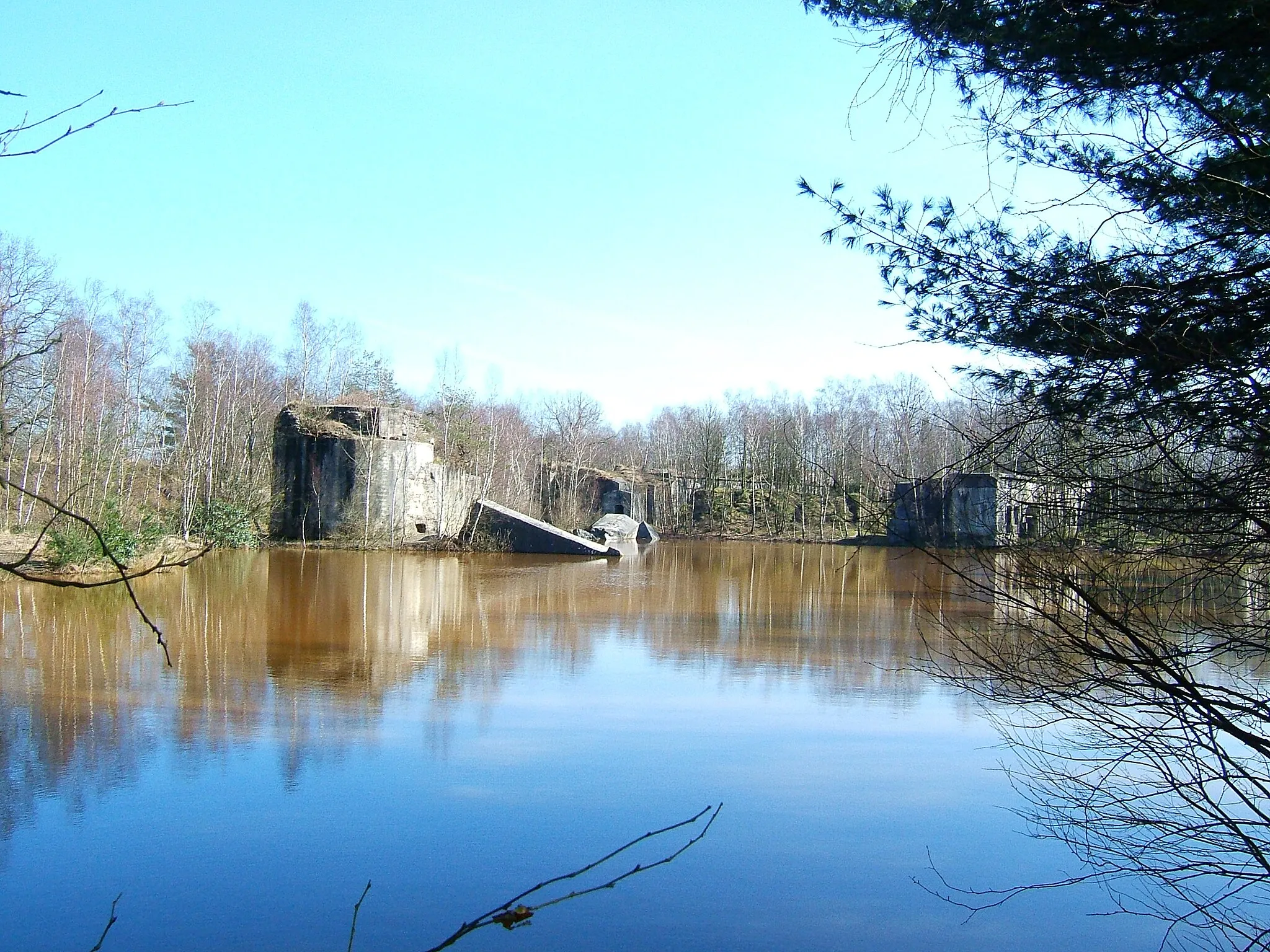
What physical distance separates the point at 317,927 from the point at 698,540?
34.4 meters

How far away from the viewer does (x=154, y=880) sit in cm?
490

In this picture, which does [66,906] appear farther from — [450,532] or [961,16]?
[450,532]

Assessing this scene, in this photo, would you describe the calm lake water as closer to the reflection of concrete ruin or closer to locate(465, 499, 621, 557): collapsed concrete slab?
the reflection of concrete ruin

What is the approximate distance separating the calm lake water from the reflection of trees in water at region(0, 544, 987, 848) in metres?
0.05

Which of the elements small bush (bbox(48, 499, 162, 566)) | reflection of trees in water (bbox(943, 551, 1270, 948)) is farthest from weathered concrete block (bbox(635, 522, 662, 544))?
reflection of trees in water (bbox(943, 551, 1270, 948))

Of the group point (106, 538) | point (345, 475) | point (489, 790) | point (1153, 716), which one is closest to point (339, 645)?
point (489, 790)

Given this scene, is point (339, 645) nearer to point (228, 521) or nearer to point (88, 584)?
point (88, 584)

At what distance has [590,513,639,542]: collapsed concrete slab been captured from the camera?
30750 millimetres

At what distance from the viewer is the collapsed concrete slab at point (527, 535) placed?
26.5 meters

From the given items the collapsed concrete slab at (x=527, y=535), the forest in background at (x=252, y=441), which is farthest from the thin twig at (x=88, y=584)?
the collapsed concrete slab at (x=527, y=535)

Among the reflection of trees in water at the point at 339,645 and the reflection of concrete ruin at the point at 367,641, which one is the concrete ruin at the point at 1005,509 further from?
the reflection of trees in water at the point at 339,645

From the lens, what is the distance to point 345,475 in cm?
2620

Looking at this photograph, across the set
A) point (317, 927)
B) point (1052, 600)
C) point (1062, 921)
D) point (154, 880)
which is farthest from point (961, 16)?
point (154, 880)

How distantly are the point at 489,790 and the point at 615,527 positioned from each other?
25.4 meters
